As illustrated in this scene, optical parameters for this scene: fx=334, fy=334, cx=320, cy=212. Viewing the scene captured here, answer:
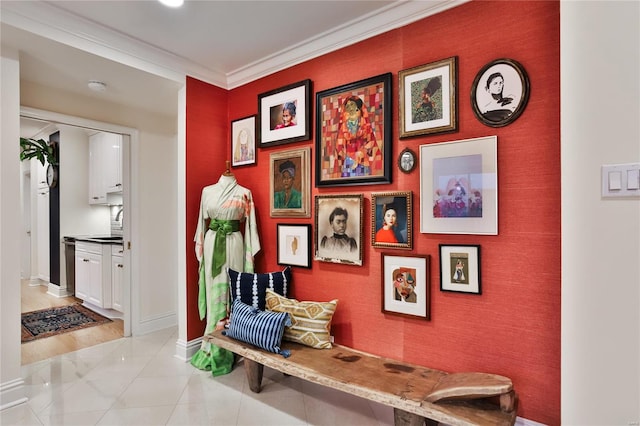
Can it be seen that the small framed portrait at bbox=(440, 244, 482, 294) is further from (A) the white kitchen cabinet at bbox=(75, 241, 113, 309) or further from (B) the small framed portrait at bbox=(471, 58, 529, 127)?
(A) the white kitchen cabinet at bbox=(75, 241, 113, 309)

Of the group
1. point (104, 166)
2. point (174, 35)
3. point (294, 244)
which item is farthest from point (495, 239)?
point (104, 166)

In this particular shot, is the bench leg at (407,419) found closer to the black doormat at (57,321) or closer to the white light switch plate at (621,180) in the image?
the white light switch plate at (621,180)

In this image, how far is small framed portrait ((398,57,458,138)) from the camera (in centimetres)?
192

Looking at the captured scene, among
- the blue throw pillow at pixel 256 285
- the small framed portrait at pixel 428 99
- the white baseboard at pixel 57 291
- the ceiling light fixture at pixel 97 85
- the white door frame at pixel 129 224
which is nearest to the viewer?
the small framed portrait at pixel 428 99

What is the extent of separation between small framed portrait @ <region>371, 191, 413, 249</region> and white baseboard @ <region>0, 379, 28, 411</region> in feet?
8.14

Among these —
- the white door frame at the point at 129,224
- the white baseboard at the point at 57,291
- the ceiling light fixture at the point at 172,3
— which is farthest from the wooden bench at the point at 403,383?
the white baseboard at the point at 57,291

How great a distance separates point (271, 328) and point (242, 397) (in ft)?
1.76

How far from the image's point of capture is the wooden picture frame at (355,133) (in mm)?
2168

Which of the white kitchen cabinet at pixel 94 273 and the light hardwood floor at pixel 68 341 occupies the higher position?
the white kitchen cabinet at pixel 94 273

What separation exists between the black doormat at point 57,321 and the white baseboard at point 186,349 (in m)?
1.61

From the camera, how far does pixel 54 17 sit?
209cm

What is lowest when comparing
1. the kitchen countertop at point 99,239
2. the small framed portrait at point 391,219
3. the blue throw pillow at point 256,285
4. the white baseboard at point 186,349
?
the white baseboard at point 186,349

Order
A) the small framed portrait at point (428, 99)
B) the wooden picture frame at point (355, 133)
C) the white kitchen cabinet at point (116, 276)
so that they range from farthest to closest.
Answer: the white kitchen cabinet at point (116, 276)
the wooden picture frame at point (355, 133)
the small framed portrait at point (428, 99)

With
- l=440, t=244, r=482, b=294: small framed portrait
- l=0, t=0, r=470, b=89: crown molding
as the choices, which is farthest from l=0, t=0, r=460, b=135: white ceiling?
l=440, t=244, r=482, b=294: small framed portrait
